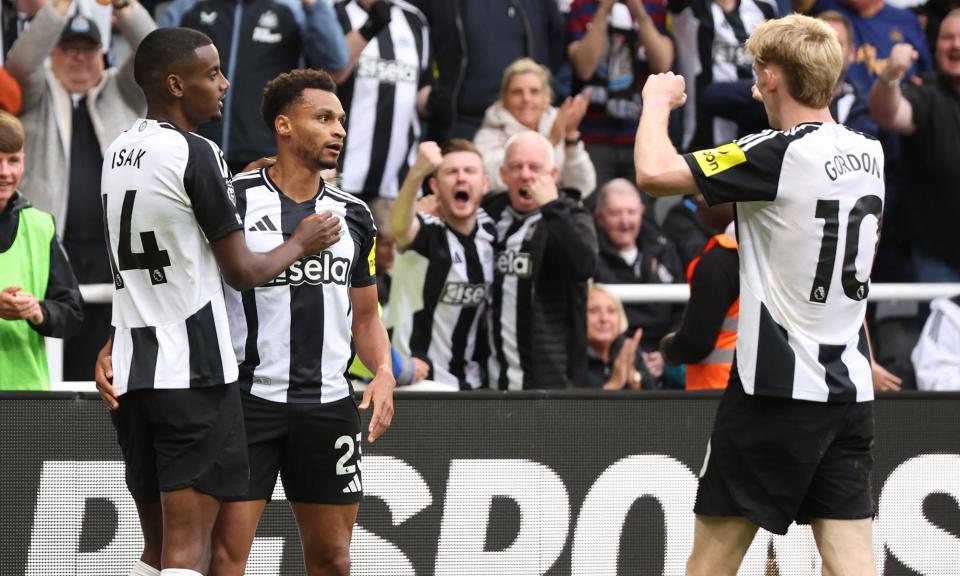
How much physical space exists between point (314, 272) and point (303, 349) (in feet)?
0.92

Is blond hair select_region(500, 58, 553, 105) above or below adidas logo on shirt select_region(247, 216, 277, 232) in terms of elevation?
above

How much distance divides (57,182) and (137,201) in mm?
3614

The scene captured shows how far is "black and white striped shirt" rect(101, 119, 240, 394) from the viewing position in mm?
4637

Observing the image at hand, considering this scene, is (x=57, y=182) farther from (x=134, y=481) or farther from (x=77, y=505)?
(x=134, y=481)

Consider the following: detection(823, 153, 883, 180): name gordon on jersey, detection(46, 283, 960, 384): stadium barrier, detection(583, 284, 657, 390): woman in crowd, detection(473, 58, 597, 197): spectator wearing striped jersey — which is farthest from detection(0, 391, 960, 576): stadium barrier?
detection(473, 58, 597, 197): spectator wearing striped jersey

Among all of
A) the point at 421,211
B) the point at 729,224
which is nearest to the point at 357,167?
the point at 421,211

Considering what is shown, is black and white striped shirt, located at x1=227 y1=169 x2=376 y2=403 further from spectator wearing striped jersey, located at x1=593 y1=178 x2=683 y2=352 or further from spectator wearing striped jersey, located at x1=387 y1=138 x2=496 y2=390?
spectator wearing striped jersey, located at x1=593 y1=178 x2=683 y2=352

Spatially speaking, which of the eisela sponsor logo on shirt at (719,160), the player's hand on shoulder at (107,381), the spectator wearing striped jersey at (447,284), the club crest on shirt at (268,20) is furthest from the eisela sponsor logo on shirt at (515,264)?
the player's hand on shoulder at (107,381)

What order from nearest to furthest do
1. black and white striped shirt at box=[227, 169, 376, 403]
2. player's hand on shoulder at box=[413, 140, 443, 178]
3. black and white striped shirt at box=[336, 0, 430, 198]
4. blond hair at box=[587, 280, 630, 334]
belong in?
black and white striped shirt at box=[227, 169, 376, 403]
player's hand on shoulder at box=[413, 140, 443, 178]
blond hair at box=[587, 280, 630, 334]
black and white striped shirt at box=[336, 0, 430, 198]

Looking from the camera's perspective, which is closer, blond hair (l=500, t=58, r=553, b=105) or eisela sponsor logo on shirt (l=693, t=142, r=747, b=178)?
eisela sponsor logo on shirt (l=693, t=142, r=747, b=178)

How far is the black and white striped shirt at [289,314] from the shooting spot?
5223 millimetres

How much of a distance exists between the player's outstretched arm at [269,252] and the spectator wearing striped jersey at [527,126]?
4.10 meters

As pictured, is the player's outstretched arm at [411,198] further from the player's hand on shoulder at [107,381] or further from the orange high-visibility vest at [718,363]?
the player's hand on shoulder at [107,381]

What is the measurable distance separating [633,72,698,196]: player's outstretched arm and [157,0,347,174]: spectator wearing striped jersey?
14.0 feet
